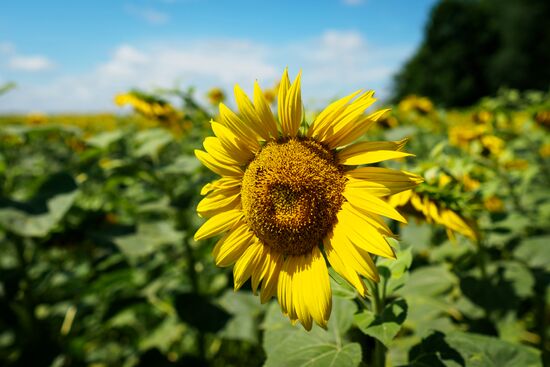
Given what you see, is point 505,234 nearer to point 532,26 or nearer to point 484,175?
point 484,175

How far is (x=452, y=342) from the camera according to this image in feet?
4.73

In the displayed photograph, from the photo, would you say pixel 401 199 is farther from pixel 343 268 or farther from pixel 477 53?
pixel 477 53

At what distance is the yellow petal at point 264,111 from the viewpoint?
1.31 m

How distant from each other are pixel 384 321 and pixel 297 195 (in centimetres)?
48

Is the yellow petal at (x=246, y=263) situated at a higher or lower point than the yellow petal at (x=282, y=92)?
lower

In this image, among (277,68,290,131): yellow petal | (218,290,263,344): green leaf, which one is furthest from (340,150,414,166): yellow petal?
(218,290,263,344): green leaf

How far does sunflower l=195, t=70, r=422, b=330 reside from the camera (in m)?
1.25

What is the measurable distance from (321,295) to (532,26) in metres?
46.0

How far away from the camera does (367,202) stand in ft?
4.12

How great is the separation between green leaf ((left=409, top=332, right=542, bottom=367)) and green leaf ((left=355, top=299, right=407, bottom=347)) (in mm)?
246

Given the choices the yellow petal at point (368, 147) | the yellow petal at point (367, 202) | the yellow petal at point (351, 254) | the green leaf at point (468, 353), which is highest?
the yellow petal at point (368, 147)

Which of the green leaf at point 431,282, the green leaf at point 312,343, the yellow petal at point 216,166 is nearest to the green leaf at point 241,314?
the green leaf at point 312,343

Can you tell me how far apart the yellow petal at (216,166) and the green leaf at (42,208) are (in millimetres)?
1306

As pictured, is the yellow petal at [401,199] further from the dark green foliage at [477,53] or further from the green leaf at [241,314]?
the dark green foliage at [477,53]
